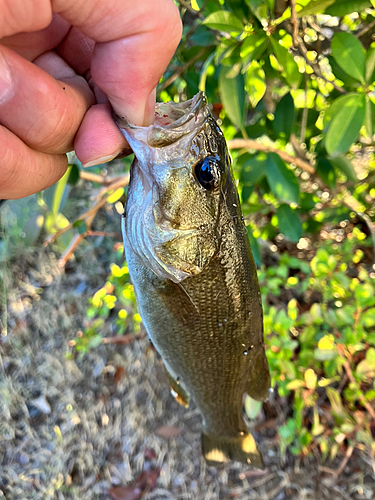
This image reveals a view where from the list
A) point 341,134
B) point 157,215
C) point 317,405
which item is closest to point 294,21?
point 341,134

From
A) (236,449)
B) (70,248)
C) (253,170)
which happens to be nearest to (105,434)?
(236,449)

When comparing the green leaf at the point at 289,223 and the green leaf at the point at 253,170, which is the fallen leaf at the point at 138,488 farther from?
the green leaf at the point at 253,170

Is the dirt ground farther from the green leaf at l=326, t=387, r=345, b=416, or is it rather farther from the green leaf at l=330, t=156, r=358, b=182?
the green leaf at l=330, t=156, r=358, b=182

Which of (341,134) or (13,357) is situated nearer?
(341,134)

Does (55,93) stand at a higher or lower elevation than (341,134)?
higher

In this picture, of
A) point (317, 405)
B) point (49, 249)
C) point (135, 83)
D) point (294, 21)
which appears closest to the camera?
point (135, 83)

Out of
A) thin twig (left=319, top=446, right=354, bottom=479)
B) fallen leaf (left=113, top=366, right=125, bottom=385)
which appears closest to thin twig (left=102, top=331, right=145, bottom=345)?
fallen leaf (left=113, top=366, right=125, bottom=385)

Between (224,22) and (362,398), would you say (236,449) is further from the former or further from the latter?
(224,22)

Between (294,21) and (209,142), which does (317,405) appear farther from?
(294,21)
